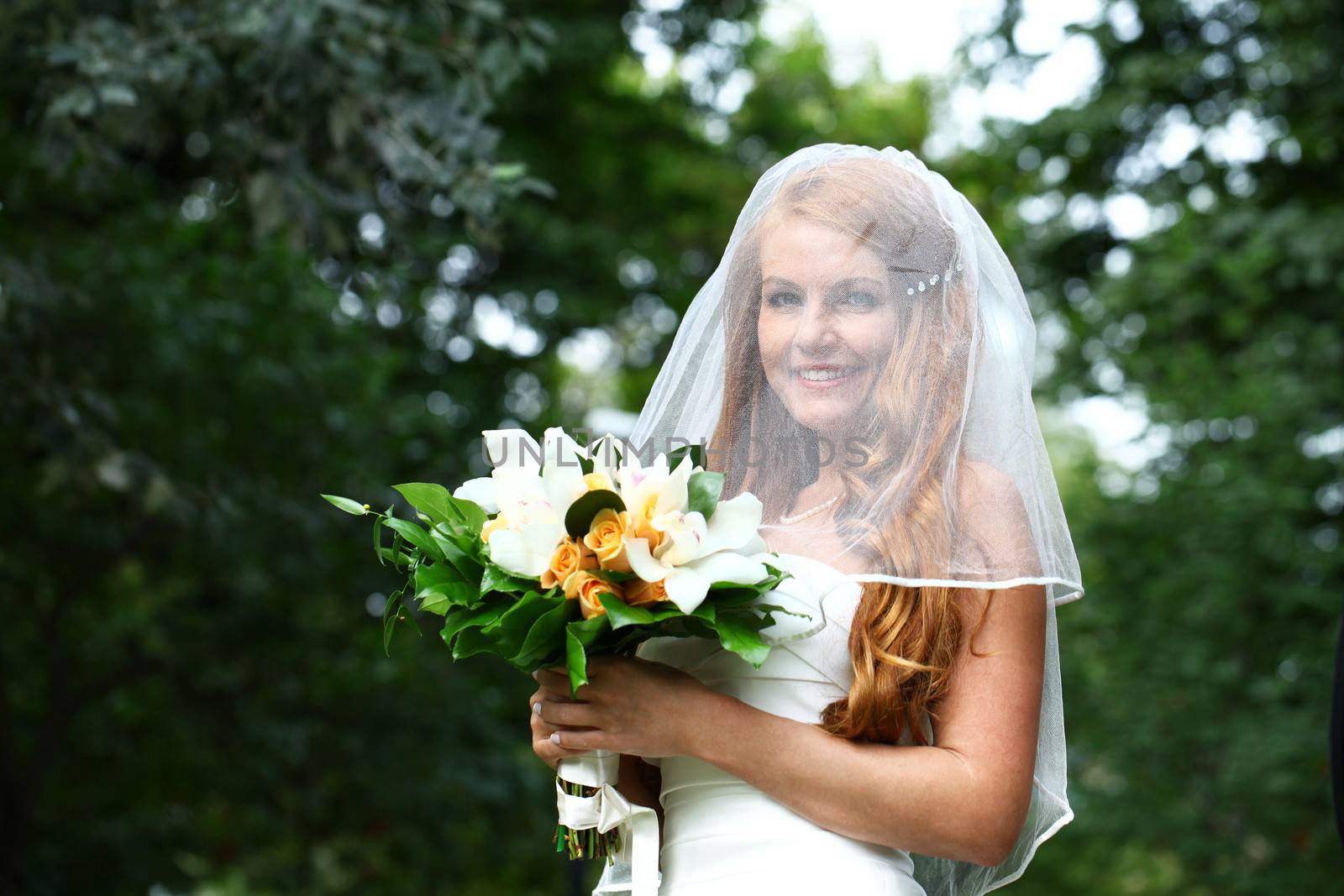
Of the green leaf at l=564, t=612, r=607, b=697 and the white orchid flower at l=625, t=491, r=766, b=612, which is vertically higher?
the white orchid flower at l=625, t=491, r=766, b=612

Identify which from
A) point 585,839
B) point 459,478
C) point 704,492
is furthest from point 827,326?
point 459,478

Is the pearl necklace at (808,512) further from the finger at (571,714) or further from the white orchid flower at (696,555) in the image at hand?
the finger at (571,714)

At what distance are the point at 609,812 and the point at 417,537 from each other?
1.79 feet

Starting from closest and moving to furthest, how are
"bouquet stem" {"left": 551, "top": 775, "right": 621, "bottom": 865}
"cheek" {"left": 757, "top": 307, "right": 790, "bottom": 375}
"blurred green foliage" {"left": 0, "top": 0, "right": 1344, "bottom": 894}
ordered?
1. "bouquet stem" {"left": 551, "top": 775, "right": 621, "bottom": 865}
2. "cheek" {"left": 757, "top": 307, "right": 790, "bottom": 375}
3. "blurred green foliage" {"left": 0, "top": 0, "right": 1344, "bottom": 894}

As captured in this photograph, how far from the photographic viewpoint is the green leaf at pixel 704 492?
203 cm

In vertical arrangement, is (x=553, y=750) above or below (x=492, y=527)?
below

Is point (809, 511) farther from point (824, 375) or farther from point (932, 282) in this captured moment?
point (932, 282)

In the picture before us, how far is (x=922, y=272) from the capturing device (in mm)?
2334

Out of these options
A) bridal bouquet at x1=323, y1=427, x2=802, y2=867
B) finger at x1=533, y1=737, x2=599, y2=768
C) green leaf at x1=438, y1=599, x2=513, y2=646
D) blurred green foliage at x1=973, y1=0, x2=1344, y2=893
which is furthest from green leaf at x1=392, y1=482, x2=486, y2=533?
blurred green foliage at x1=973, y1=0, x2=1344, y2=893

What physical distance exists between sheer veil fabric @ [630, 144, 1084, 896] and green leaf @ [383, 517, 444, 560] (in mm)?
572

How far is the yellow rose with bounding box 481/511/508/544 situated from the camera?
207cm

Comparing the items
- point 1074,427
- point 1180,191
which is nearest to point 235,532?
point 1180,191

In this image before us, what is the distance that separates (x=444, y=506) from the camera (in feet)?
7.19

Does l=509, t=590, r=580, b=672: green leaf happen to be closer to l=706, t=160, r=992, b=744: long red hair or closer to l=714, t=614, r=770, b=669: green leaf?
l=714, t=614, r=770, b=669: green leaf
